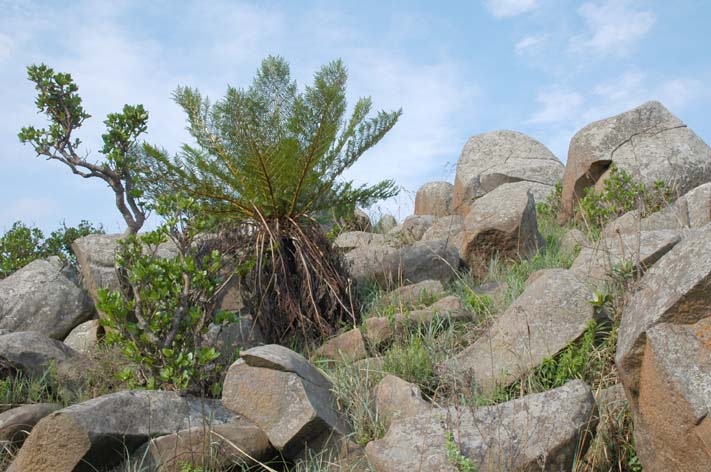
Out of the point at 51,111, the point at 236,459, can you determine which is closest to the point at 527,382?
the point at 236,459

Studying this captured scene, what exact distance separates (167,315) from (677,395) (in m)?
3.22

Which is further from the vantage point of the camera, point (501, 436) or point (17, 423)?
point (17, 423)

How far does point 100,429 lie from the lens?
3797 mm

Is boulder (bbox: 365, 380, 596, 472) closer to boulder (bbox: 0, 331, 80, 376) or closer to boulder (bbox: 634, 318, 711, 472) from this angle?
boulder (bbox: 634, 318, 711, 472)

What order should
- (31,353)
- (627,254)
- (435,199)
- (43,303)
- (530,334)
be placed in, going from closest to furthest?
(530,334) → (627,254) → (31,353) → (43,303) → (435,199)

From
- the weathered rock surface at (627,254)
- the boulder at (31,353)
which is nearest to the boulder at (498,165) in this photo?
the weathered rock surface at (627,254)

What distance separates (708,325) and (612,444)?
0.97 meters

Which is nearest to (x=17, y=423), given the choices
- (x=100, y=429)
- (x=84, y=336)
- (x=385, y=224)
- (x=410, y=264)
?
(x=100, y=429)

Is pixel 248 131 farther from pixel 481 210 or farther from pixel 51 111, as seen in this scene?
pixel 481 210

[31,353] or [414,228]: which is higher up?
[414,228]

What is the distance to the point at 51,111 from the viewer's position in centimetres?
658

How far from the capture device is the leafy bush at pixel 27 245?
896 cm

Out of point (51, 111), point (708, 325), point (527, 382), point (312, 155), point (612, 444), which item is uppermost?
point (51, 111)

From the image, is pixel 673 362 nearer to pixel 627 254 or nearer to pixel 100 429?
pixel 627 254
